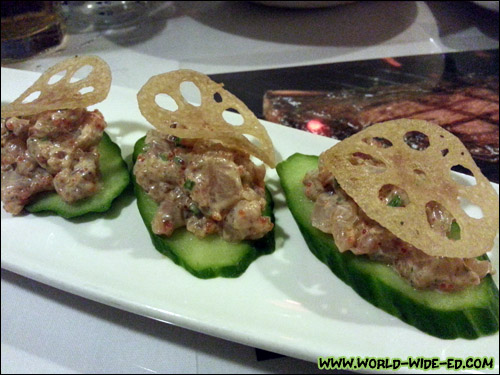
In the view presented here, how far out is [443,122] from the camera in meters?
2.75

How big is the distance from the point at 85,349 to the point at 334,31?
3787mm

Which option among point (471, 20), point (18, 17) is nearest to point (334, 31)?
point (471, 20)

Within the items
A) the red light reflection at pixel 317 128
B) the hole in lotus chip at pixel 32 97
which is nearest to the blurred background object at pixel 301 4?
the red light reflection at pixel 317 128

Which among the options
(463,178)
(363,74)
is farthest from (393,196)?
(363,74)

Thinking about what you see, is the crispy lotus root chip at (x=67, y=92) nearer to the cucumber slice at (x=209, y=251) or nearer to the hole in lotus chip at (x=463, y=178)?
the cucumber slice at (x=209, y=251)

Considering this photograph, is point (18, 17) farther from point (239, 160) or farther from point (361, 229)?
point (361, 229)

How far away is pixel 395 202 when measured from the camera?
1.64m

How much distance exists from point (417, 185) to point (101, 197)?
53.3 inches

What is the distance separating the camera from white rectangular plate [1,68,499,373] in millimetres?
1491

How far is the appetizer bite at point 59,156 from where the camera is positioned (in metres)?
1.91

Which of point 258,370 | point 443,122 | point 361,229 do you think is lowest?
point 258,370

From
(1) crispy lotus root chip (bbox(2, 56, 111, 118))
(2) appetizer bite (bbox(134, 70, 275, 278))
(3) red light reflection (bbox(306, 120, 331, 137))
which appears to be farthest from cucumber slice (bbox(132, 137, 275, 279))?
(3) red light reflection (bbox(306, 120, 331, 137))

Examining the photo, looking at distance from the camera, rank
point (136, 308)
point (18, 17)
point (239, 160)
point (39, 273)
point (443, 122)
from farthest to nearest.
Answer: point (18, 17) → point (443, 122) → point (239, 160) → point (39, 273) → point (136, 308)

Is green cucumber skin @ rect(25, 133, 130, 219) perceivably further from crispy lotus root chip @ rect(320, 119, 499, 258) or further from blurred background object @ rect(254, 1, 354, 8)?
blurred background object @ rect(254, 1, 354, 8)
